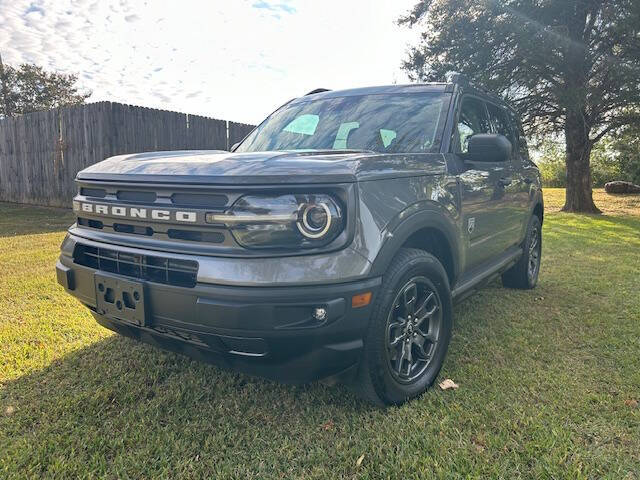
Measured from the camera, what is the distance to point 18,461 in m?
2.01

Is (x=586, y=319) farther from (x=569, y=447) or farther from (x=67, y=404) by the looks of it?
(x=67, y=404)

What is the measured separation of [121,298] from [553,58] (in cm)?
1210

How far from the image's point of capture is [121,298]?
213 cm

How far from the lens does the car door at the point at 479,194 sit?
3094 millimetres

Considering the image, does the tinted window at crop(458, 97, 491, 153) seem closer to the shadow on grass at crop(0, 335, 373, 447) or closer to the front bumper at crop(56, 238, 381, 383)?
the front bumper at crop(56, 238, 381, 383)

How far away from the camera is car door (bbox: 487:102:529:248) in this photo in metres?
3.92

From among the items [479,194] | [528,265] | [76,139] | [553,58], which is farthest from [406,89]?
[553,58]

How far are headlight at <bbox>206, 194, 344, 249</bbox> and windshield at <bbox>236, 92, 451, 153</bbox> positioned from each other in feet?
3.58

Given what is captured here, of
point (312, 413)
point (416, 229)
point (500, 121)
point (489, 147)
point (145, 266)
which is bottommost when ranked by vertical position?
point (312, 413)

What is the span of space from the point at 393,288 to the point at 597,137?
14.5 m

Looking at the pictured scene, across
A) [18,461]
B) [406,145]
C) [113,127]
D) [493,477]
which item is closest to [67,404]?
[18,461]

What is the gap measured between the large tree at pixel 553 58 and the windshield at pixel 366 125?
9.31m

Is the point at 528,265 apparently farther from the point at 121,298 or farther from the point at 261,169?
the point at 121,298

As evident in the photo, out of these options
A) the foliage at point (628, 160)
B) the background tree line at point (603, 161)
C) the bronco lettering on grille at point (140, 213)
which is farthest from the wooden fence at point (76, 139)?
the foliage at point (628, 160)
